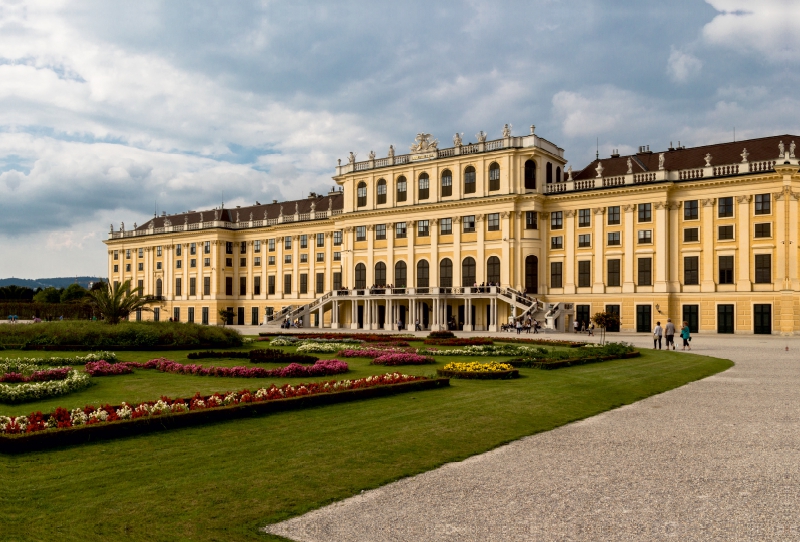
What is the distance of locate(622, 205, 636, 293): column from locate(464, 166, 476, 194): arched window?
15.8 metres

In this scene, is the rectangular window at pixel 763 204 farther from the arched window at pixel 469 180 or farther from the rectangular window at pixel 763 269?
the arched window at pixel 469 180

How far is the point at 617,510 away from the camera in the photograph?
8.58 m

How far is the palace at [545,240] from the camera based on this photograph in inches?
2319

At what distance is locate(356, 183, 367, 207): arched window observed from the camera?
80688 mm

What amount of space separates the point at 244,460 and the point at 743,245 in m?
58.3

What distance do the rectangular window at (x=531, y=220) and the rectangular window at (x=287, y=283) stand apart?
34.6 meters

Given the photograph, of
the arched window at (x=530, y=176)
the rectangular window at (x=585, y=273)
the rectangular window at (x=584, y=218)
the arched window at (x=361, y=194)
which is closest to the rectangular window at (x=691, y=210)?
the rectangular window at (x=584, y=218)

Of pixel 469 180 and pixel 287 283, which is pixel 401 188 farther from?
pixel 287 283

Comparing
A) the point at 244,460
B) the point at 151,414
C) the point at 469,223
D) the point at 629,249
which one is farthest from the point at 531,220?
the point at 244,460

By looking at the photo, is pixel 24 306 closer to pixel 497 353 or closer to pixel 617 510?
pixel 497 353

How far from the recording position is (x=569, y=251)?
68.3 metres

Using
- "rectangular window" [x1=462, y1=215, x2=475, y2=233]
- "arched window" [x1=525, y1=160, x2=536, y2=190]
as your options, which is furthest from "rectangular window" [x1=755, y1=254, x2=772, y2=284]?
"rectangular window" [x1=462, y1=215, x2=475, y2=233]

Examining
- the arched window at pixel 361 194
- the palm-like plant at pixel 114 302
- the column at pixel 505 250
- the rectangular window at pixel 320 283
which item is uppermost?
the arched window at pixel 361 194

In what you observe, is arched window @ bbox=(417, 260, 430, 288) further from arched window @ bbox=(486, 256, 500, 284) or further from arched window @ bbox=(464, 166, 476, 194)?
arched window @ bbox=(464, 166, 476, 194)
